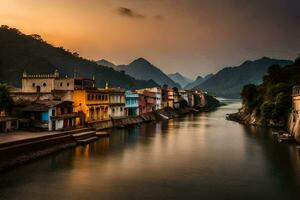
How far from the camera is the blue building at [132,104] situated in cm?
8259

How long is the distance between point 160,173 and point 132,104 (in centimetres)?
5373

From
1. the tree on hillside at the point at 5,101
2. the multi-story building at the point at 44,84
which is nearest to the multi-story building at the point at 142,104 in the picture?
the multi-story building at the point at 44,84

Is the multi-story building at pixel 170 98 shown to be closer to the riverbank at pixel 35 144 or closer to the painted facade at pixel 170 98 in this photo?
the painted facade at pixel 170 98

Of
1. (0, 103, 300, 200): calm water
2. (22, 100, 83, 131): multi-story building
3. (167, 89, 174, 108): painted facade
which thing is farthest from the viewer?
(167, 89, 174, 108): painted facade

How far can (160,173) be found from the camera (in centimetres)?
3231

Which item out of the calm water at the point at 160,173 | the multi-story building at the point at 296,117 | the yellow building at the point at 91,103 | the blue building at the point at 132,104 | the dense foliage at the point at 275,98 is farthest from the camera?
the blue building at the point at 132,104

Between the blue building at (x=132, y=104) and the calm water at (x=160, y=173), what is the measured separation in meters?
33.4

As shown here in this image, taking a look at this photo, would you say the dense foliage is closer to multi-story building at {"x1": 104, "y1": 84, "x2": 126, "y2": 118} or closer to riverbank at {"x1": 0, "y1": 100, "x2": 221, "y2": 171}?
multi-story building at {"x1": 104, "y1": 84, "x2": 126, "y2": 118}

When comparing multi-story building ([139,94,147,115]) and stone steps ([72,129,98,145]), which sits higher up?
multi-story building ([139,94,147,115])

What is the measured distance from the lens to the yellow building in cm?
6078

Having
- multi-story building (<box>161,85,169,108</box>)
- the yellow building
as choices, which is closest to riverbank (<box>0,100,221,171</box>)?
the yellow building

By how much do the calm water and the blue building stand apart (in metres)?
33.4

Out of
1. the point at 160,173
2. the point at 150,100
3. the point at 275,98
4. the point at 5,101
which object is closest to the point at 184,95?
the point at 150,100

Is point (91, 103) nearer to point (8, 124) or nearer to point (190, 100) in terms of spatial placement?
point (8, 124)
